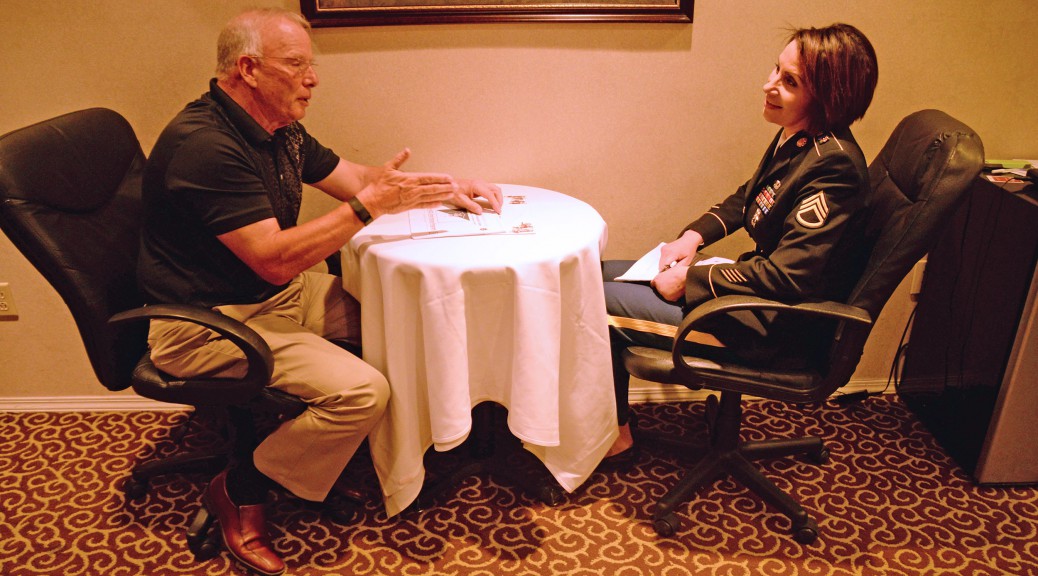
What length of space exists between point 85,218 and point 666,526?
1722 mm

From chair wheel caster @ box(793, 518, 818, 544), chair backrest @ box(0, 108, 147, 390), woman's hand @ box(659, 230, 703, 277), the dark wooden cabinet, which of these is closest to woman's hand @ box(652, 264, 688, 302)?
woman's hand @ box(659, 230, 703, 277)

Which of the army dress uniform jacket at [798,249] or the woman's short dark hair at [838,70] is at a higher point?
the woman's short dark hair at [838,70]

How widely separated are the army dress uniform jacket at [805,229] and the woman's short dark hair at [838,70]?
64mm

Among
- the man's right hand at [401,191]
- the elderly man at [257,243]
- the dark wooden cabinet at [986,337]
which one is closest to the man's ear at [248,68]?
the elderly man at [257,243]

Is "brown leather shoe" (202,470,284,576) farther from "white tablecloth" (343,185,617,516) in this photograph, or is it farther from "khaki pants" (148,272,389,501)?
"white tablecloth" (343,185,617,516)

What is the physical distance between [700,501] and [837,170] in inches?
41.4

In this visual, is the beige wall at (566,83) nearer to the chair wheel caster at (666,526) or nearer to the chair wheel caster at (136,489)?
the chair wheel caster at (136,489)

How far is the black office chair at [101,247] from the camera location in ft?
5.40

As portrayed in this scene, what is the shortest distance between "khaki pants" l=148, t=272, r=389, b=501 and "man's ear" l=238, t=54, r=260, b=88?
Answer: 58 cm

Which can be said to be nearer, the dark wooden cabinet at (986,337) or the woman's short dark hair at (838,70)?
the woman's short dark hair at (838,70)

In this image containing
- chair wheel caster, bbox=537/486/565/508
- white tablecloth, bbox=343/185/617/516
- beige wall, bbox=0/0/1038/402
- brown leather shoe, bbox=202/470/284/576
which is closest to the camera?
white tablecloth, bbox=343/185/617/516

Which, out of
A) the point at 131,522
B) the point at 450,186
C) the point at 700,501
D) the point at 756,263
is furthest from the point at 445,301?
the point at 131,522

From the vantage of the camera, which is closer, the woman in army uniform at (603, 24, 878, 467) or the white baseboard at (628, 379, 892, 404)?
the woman in army uniform at (603, 24, 878, 467)

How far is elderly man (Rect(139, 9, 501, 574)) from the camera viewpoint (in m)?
1.71
